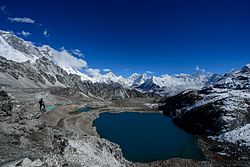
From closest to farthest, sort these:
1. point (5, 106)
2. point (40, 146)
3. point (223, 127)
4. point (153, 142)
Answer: point (40, 146) → point (5, 106) → point (153, 142) → point (223, 127)

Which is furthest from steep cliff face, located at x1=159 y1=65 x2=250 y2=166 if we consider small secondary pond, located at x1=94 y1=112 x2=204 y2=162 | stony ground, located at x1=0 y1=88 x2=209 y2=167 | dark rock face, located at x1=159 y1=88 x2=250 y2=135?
stony ground, located at x1=0 y1=88 x2=209 y2=167

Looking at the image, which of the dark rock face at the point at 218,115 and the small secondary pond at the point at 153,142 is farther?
the dark rock face at the point at 218,115

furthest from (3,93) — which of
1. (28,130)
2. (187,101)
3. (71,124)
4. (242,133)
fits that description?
(187,101)

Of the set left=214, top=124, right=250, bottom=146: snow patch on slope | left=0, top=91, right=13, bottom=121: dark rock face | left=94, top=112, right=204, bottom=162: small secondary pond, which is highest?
left=0, top=91, right=13, bottom=121: dark rock face

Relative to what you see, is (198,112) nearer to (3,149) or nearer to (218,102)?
(218,102)

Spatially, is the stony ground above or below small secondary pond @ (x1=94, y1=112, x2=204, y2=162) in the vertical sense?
above

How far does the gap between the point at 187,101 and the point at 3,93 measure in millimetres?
110234

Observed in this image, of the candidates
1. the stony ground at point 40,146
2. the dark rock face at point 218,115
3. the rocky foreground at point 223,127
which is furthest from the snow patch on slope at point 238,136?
the stony ground at point 40,146

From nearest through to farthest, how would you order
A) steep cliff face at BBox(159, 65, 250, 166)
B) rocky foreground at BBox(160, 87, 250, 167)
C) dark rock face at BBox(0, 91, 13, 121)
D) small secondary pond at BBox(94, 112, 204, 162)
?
dark rock face at BBox(0, 91, 13, 121)
small secondary pond at BBox(94, 112, 204, 162)
rocky foreground at BBox(160, 87, 250, 167)
steep cliff face at BBox(159, 65, 250, 166)

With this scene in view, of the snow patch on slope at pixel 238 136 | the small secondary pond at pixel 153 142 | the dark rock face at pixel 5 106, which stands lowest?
the small secondary pond at pixel 153 142

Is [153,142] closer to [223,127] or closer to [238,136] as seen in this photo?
[238,136]

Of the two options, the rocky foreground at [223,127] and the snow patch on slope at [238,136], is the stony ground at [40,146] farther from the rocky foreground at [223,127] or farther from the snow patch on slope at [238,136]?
the snow patch on slope at [238,136]

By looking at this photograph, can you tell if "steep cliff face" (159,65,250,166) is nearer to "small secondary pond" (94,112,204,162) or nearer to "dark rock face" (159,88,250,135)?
"dark rock face" (159,88,250,135)

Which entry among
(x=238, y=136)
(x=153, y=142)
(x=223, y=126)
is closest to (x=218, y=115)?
(x=223, y=126)
